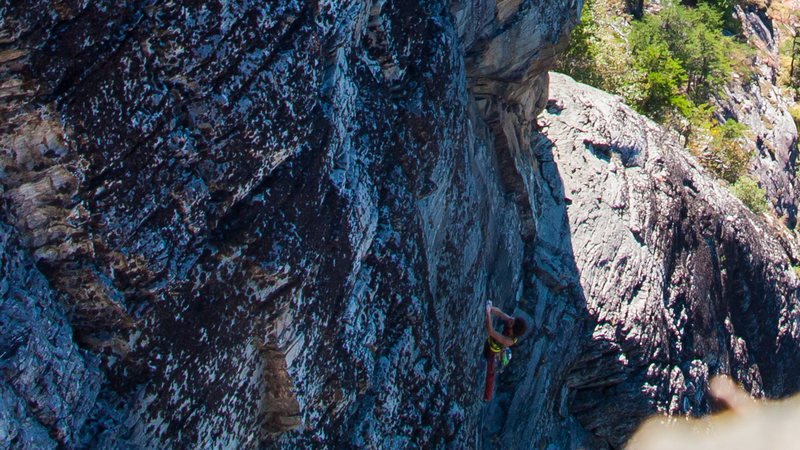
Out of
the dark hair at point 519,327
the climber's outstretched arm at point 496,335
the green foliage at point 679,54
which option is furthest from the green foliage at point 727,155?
the climber's outstretched arm at point 496,335

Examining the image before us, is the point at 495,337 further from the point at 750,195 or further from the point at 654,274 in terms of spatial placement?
the point at 750,195

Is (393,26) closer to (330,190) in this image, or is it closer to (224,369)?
(330,190)

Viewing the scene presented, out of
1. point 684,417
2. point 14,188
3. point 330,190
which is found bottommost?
point 684,417

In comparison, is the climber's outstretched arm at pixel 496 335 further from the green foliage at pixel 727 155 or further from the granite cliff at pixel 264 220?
the green foliage at pixel 727 155

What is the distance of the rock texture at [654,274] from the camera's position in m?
12.9

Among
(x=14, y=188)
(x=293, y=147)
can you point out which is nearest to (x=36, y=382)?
(x=14, y=188)

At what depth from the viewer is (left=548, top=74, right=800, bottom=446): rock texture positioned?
1289 cm

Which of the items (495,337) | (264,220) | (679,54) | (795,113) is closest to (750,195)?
(679,54)

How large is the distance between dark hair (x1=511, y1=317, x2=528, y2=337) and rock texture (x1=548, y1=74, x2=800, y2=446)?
3246 millimetres

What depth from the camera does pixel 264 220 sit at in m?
5.68

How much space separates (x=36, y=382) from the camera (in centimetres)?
444

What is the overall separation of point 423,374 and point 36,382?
3.89 m

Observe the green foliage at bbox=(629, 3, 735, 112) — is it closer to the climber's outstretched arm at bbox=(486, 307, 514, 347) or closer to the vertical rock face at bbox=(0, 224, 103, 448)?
the climber's outstretched arm at bbox=(486, 307, 514, 347)

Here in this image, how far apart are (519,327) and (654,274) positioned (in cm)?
484
